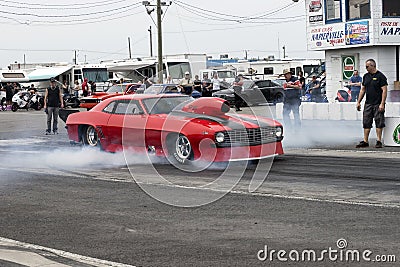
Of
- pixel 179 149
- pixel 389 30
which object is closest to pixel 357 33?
pixel 389 30

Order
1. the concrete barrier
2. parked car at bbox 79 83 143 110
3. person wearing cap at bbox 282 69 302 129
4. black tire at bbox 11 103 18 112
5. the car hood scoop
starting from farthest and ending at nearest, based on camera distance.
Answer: black tire at bbox 11 103 18 112 < parked car at bbox 79 83 143 110 < the concrete barrier < person wearing cap at bbox 282 69 302 129 < the car hood scoop

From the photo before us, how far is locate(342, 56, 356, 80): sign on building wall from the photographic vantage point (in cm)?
2697

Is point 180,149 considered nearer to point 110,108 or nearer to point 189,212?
point 110,108

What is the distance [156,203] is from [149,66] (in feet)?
127

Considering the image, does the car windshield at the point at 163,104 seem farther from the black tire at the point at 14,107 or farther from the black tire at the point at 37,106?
the black tire at the point at 14,107

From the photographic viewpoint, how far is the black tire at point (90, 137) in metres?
14.3

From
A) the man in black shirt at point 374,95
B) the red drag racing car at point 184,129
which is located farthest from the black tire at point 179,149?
the man in black shirt at point 374,95

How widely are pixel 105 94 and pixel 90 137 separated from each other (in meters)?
20.0

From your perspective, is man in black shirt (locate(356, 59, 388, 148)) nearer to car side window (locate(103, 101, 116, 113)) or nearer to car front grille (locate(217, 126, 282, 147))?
Result: car front grille (locate(217, 126, 282, 147))

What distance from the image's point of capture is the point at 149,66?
4738cm

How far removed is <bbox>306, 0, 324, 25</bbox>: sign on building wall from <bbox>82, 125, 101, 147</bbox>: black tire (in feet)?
51.7

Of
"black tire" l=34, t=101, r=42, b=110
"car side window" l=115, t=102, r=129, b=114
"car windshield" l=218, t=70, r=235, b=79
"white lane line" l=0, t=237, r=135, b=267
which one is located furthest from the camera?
"car windshield" l=218, t=70, r=235, b=79

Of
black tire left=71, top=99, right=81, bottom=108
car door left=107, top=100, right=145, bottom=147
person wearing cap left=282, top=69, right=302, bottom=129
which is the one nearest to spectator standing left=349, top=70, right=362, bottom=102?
person wearing cap left=282, top=69, right=302, bottom=129

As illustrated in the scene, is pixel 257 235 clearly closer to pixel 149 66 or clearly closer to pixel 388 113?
pixel 388 113
